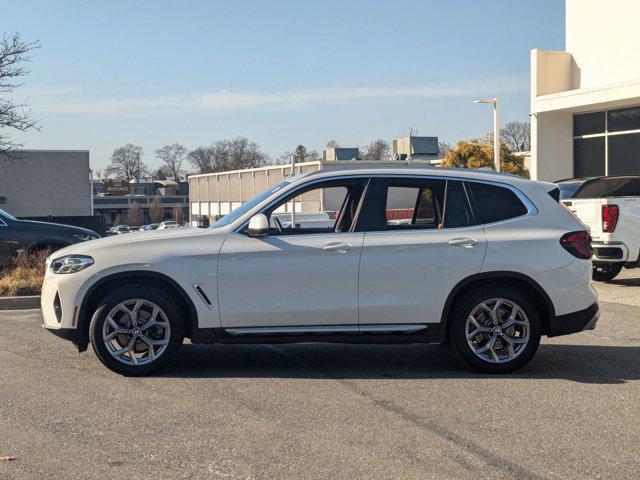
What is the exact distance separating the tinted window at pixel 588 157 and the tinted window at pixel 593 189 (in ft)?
40.4

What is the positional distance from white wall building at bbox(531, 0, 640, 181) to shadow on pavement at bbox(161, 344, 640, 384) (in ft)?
58.9

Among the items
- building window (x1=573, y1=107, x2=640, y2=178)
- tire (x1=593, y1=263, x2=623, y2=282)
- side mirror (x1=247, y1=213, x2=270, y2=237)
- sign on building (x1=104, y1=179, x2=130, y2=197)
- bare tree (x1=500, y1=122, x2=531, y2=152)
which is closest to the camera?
side mirror (x1=247, y1=213, x2=270, y2=237)

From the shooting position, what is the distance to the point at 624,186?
15.7m

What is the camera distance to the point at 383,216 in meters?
7.61

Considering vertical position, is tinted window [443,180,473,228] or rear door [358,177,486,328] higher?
tinted window [443,180,473,228]

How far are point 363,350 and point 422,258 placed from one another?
6.05 ft

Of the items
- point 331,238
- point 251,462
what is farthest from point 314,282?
point 251,462

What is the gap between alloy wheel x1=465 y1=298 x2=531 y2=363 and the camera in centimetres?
743

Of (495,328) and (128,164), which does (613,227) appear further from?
(128,164)

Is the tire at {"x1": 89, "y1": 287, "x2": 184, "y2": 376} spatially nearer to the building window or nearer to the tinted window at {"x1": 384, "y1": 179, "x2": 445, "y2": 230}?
the tinted window at {"x1": 384, "y1": 179, "x2": 445, "y2": 230}

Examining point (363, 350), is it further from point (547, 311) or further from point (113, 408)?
point (113, 408)

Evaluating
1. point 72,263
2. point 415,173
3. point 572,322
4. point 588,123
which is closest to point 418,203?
point 415,173

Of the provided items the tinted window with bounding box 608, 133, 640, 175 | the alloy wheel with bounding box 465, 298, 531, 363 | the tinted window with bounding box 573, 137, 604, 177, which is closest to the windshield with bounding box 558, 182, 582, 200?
the alloy wheel with bounding box 465, 298, 531, 363

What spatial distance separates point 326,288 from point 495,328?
1.50 m
